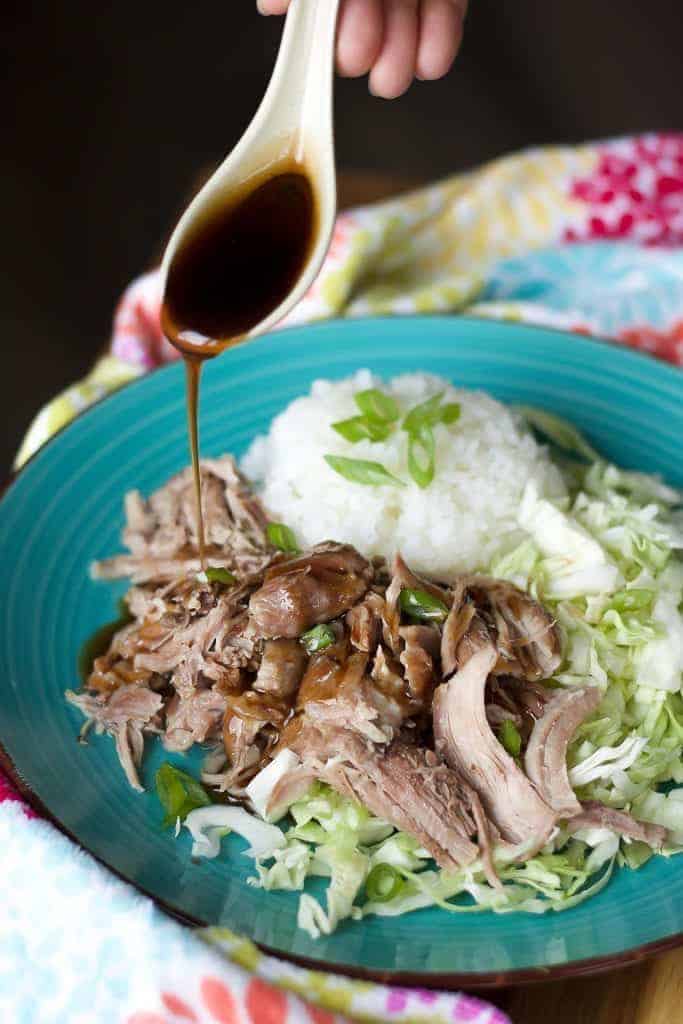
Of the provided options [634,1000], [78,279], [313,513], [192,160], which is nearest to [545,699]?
[634,1000]

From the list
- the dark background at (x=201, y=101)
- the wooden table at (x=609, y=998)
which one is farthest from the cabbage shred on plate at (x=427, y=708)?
the dark background at (x=201, y=101)

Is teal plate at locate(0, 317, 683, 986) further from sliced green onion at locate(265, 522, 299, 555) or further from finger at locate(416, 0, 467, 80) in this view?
finger at locate(416, 0, 467, 80)

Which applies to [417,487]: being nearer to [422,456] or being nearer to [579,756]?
[422,456]

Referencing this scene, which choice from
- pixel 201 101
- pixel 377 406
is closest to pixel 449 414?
pixel 377 406

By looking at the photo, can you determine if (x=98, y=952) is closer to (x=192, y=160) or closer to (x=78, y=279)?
(x=78, y=279)

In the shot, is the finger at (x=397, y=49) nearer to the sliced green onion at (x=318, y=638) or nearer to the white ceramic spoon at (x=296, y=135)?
the white ceramic spoon at (x=296, y=135)

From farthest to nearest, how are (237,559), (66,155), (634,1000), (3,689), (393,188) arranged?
(66,155) < (393,188) < (237,559) < (3,689) < (634,1000)
